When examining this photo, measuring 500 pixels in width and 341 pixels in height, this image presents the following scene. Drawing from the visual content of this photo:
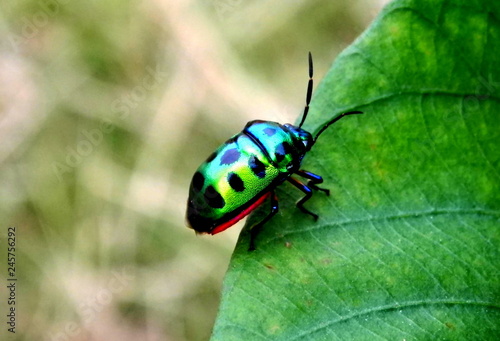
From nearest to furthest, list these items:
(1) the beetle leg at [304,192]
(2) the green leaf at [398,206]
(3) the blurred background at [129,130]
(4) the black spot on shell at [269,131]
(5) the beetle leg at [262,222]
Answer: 1. (2) the green leaf at [398,206]
2. (5) the beetle leg at [262,222]
3. (1) the beetle leg at [304,192]
4. (4) the black spot on shell at [269,131]
5. (3) the blurred background at [129,130]

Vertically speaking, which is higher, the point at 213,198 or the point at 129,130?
the point at 129,130

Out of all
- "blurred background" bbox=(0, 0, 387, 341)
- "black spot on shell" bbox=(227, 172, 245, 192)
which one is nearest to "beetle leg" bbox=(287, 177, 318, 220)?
"black spot on shell" bbox=(227, 172, 245, 192)

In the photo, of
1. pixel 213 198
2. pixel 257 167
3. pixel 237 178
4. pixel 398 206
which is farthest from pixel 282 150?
pixel 398 206

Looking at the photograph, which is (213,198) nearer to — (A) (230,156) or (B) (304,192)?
(A) (230,156)

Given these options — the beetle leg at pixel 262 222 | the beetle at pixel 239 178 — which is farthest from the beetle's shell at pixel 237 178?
the beetle leg at pixel 262 222

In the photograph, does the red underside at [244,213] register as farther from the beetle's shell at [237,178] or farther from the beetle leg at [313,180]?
the beetle leg at [313,180]

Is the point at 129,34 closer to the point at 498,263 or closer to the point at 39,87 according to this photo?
the point at 39,87

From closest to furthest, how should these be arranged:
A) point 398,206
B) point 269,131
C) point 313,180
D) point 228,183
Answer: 1. point 398,206
2. point 313,180
3. point 228,183
4. point 269,131
